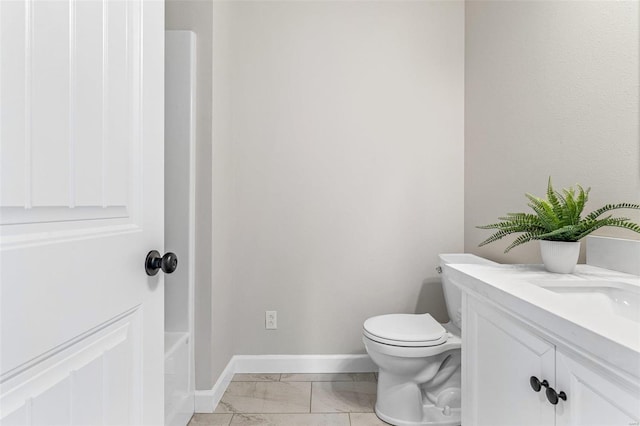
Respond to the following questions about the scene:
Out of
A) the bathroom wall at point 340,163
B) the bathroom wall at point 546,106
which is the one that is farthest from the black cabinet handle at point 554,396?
the bathroom wall at point 340,163

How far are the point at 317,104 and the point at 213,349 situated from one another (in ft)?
5.09

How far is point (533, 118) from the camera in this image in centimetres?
176

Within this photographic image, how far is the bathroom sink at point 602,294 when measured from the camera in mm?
986

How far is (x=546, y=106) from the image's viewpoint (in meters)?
1.66

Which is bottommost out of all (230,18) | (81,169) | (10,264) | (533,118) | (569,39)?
(10,264)

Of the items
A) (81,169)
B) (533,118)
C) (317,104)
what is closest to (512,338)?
(81,169)

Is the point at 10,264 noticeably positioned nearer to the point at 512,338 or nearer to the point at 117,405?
the point at 117,405

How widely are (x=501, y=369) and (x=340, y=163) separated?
1.66 metres

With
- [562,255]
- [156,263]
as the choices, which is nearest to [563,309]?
[562,255]

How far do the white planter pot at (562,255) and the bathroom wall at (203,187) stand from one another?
4.90 feet

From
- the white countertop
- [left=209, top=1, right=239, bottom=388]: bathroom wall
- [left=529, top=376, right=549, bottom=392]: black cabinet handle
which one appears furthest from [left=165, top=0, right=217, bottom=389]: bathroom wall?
[left=529, top=376, right=549, bottom=392]: black cabinet handle

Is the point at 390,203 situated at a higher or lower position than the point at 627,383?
higher

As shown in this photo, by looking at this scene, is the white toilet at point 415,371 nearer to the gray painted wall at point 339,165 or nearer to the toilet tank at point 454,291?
the toilet tank at point 454,291

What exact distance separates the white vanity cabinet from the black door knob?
80 cm
